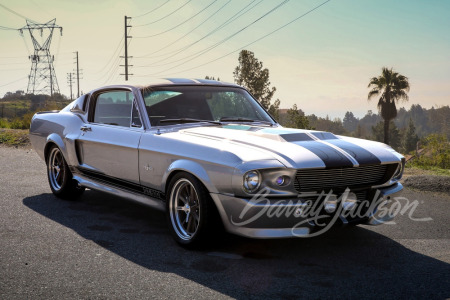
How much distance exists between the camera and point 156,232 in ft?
17.4

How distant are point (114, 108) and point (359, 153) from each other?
3.03m

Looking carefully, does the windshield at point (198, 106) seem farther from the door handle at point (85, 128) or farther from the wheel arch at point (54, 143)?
the wheel arch at point (54, 143)

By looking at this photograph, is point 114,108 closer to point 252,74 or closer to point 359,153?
point 359,153

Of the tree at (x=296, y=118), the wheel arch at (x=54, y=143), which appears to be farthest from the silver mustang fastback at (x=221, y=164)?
the tree at (x=296, y=118)

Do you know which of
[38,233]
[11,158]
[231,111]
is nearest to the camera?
[38,233]

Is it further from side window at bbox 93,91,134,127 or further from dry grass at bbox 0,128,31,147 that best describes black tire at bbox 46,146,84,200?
dry grass at bbox 0,128,31,147

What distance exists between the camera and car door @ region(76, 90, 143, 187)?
5.45 m

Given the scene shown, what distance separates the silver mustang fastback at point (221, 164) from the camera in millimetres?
4160

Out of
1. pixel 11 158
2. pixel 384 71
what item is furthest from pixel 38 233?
pixel 384 71

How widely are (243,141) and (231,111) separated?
1364 mm

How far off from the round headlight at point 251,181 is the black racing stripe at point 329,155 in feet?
1.88

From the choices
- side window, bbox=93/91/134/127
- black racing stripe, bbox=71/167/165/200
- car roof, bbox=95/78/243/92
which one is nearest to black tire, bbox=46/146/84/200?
black racing stripe, bbox=71/167/165/200

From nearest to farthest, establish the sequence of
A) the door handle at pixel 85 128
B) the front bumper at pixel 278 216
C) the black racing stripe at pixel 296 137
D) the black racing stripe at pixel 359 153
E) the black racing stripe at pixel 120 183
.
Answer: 1. the front bumper at pixel 278 216
2. the black racing stripe at pixel 359 153
3. the black racing stripe at pixel 296 137
4. the black racing stripe at pixel 120 183
5. the door handle at pixel 85 128

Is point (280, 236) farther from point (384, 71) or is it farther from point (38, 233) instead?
point (384, 71)
